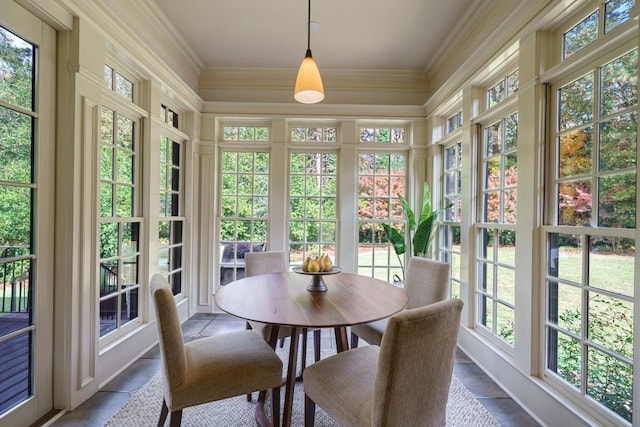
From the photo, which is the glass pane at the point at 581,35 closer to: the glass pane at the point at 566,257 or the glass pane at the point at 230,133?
the glass pane at the point at 566,257

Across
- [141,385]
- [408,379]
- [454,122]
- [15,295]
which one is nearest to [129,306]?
[141,385]

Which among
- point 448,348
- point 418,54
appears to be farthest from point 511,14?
point 448,348

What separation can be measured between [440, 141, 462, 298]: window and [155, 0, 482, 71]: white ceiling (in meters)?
1.12

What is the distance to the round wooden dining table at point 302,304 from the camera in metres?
1.44

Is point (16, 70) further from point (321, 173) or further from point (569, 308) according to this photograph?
point (569, 308)

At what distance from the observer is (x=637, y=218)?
1338mm

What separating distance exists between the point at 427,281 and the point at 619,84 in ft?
5.05

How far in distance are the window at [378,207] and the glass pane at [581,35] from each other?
84.8 inches

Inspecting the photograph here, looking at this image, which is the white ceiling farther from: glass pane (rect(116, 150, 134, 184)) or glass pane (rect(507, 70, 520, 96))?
glass pane (rect(116, 150, 134, 184))

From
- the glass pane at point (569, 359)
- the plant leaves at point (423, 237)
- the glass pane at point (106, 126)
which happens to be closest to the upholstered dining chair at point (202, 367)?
the glass pane at point (106, 126)

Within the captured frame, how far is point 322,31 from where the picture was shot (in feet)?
9.55

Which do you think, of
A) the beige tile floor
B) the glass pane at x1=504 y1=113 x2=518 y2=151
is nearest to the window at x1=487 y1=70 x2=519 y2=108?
the glass pane at x1=504 y1=113 x2=518 y2=151

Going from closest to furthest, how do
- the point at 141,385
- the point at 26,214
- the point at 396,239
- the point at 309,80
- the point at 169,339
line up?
the point at 169,339, the point at 26,214, the point at 309,80, the point at 141,385, the point at 396,239

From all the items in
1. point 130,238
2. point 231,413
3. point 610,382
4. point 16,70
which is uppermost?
point 16,70
